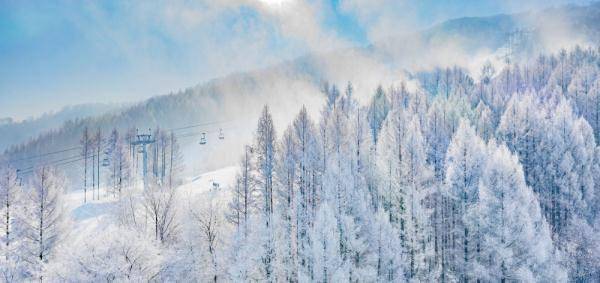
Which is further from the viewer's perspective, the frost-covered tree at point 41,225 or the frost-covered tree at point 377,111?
the frost-covered tree at point 377,111

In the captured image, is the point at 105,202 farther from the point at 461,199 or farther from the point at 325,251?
the point at 461,199

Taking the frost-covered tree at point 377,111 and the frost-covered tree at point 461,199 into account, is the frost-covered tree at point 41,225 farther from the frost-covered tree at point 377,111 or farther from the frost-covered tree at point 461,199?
the frost-covered tree at point 377,111

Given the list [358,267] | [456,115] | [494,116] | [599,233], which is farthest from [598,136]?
[358,267]

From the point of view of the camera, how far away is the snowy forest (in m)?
39.5

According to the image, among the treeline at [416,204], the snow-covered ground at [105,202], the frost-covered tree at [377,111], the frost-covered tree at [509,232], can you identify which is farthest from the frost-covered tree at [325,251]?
the frost-covered tree at [377,111]

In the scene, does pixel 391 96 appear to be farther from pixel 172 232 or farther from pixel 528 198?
pixel 172 232

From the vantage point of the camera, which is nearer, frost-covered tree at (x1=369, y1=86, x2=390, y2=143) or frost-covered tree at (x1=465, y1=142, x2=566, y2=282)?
frost-covered tree at (x1=465, y1=142, x2=566, y2=282)

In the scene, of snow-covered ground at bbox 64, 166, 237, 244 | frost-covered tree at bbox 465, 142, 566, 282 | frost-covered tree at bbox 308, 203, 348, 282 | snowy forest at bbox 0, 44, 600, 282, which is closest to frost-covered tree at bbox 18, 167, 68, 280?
snowy forest at bbox 0, 44, 600, 282

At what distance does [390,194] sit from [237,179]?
17193mm

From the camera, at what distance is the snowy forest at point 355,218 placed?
39531mm

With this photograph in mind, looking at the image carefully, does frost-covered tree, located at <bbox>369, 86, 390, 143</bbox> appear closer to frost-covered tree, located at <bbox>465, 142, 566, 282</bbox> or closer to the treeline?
the treeline

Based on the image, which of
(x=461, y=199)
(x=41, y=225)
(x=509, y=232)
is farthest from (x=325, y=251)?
(x=41, y=225)

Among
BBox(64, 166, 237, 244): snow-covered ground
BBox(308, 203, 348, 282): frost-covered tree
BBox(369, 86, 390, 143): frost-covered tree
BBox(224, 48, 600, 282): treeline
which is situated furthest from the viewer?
BBox(369, 86, 390, 143): frost-covered tree

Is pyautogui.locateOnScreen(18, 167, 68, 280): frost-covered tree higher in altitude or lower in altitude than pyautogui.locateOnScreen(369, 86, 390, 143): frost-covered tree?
lower
